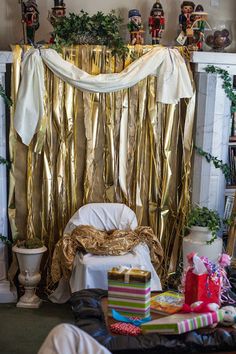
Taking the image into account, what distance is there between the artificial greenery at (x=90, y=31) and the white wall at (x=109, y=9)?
0.30 m

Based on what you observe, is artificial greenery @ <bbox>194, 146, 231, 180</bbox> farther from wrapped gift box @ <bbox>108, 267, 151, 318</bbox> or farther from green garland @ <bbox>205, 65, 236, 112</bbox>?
wrapped gift box @ <bbox>108, 267, 151, 318</bbox>

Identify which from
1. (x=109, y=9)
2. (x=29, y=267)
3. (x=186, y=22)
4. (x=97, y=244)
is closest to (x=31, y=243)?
(x=29, y=267)

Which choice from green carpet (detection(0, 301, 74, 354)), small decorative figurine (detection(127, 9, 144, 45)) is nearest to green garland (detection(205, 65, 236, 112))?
small decorative figurine (detection(127, 9, 144, 45))

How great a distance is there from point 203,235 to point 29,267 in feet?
4.88

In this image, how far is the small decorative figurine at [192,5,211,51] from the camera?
442 centimetres

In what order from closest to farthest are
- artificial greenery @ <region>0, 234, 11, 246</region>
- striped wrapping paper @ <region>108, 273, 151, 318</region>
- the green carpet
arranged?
striped wrapping paper @ <region>108, 273, 151, 318</region> < the green carpet < artificial greenery @ <region>0, 234, 11, 246</region>

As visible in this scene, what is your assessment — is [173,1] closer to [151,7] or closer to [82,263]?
[151,7]

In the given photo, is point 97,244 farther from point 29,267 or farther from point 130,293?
point 130,293

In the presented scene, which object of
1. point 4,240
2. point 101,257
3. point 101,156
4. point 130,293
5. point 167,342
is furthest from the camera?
point 101,156

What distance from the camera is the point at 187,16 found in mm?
4469

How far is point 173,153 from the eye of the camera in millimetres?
4695

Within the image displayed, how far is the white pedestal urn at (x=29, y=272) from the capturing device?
425cm

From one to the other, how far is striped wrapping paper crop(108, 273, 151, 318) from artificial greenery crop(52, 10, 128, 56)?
227cm

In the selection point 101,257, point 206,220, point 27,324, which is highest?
point 206,220
